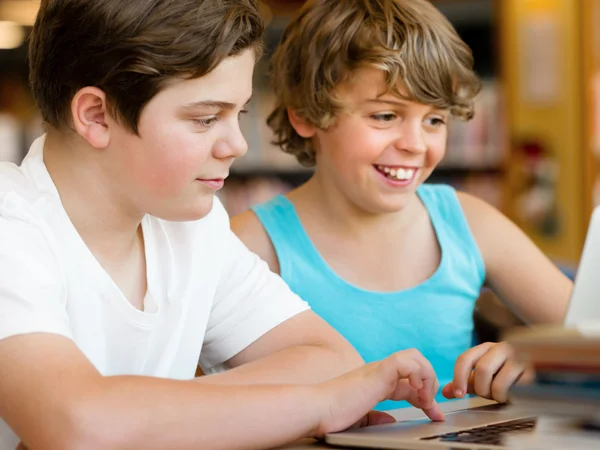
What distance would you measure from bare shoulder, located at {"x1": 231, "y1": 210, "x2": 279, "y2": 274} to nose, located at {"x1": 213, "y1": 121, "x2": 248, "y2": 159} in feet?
1.75

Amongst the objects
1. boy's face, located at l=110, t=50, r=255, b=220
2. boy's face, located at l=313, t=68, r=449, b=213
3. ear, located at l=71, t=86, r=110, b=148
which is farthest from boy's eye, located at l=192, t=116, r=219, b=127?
boy's face, located at l=313, t=68, r=449, b=213

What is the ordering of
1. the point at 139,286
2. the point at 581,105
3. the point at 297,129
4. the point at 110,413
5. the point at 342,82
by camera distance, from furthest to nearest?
the point at 581,105
the point at 297,129
the point at 342,82
the point at 139,286
the point at 110,413

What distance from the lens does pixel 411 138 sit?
4.86 ft

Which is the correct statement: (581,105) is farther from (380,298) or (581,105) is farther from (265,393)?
(265,393)

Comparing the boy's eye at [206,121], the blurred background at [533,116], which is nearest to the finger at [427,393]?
the boy's eye at [206,121]

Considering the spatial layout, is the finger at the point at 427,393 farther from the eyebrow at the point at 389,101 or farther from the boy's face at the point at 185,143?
the eyebrow at the point at 389,101

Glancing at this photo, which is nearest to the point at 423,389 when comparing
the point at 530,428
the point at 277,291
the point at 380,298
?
the point at 530,428

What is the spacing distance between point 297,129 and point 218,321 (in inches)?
20.7

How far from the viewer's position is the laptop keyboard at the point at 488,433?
82 centimetres

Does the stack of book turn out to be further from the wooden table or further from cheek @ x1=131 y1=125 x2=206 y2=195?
cheek @ x1=131 y1=125 x2=206 y2=195

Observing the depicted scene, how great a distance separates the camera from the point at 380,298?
154 cm

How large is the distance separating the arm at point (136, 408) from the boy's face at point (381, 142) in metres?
0.66

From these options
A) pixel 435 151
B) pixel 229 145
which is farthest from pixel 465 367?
pixel 435 151

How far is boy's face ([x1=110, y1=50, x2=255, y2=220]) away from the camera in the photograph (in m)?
1.02
